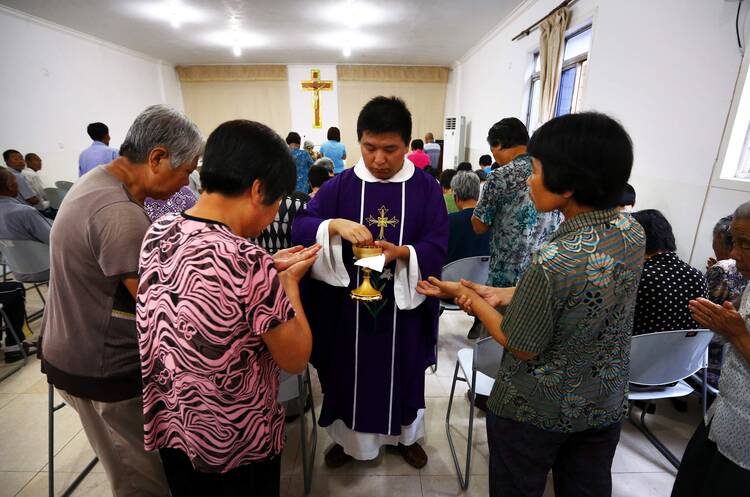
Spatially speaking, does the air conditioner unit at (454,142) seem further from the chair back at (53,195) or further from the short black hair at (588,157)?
the short black hair at (588,157)

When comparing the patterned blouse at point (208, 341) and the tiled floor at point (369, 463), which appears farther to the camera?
the tiled floor at point (369, 463)

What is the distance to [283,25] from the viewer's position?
6.64 metres

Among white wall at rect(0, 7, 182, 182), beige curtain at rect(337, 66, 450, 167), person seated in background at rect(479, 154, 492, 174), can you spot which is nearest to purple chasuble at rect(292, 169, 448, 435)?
person seated in background at rect(479, 154, 492, 174)

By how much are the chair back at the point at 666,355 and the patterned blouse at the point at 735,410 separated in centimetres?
50

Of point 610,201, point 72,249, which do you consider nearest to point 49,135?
point 72,249

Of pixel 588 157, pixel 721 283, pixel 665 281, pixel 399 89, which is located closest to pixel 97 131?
pixel 588 157

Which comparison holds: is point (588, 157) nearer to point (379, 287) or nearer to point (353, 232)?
point (353, 232)

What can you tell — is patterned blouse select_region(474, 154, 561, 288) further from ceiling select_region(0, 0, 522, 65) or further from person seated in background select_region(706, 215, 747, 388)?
ceiling select_region(0, 0, 522, 65)

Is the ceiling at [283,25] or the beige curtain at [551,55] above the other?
the ceiling at [283,25]

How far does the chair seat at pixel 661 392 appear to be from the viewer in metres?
1.76

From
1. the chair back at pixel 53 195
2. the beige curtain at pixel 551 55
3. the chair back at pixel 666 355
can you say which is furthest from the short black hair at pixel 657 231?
the chair back at pixel 53 195

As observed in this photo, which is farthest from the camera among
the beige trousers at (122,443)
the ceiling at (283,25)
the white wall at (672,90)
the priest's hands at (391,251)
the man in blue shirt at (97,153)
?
the ceiling at (283,25)

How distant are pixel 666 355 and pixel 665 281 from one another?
333mm

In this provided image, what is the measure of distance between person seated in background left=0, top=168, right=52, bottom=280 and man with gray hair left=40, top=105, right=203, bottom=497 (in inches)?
92.9
